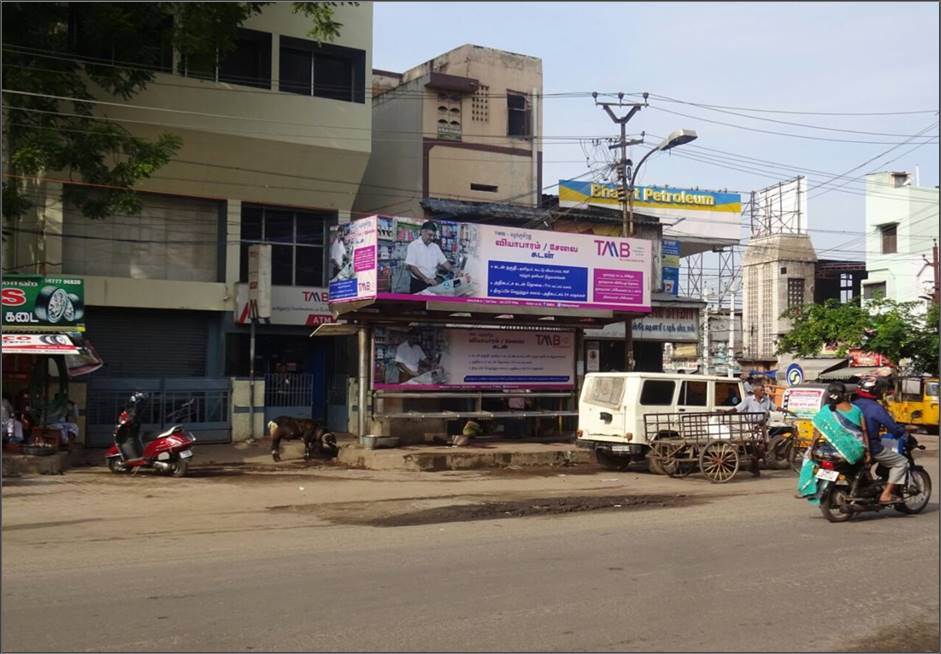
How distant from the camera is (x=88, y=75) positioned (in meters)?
20.0

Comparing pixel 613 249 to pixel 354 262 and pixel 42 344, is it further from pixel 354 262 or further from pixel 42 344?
pixel 42 344

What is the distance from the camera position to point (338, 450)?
19469 millimetres

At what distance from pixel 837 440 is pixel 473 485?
673 centimetres

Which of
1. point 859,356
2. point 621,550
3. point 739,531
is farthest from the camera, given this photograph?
point 859,356

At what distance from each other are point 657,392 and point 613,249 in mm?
5319

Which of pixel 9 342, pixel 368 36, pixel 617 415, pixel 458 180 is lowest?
pixel 617 415

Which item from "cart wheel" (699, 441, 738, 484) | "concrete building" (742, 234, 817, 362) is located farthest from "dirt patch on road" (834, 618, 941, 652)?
"concrete building" (742, 234, 817, 362)

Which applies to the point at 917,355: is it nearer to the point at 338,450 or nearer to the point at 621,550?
the point at 338,450

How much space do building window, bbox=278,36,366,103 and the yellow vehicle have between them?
65.6ft

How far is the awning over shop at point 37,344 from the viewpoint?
16.1 meters

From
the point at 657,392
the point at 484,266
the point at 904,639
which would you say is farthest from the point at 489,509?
the point at 484,266

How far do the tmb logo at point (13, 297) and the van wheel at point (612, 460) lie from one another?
10992 mm

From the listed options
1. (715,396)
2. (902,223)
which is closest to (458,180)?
(715,396)

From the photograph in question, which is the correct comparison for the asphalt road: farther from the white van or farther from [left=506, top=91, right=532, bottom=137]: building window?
[left=506, top=91, right=532, bottom=137]: building window
